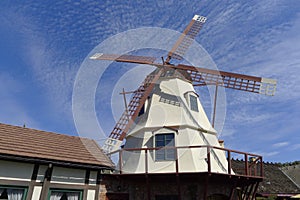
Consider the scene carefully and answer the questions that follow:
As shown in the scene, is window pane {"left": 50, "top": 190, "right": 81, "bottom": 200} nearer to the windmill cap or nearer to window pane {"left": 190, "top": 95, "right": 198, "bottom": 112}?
window pane {"left": 190, "top": 95, "right": 198, "bottom": 112}

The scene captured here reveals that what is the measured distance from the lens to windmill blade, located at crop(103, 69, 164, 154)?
11.4 m

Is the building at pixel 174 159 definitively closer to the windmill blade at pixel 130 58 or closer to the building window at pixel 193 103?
the building window at pixel 193 103

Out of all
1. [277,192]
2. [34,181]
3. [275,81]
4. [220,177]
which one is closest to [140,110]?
[220,177]

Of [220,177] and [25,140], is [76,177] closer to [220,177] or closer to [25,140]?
[25,140]

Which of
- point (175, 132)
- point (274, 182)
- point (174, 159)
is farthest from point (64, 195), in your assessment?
point (274, 182)

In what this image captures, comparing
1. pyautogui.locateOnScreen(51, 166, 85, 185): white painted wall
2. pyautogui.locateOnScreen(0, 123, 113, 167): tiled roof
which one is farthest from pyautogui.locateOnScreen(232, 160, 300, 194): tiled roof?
pyautogui.locateOnScreen(51, 166, 85, 185): white painted wall

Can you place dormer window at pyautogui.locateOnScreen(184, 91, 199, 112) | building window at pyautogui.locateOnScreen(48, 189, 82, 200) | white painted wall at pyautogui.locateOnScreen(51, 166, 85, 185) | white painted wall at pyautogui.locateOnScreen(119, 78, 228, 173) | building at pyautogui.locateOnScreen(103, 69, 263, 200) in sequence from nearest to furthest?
building window at pyautogui.locateOnScreen(48, 189, 82, 200), white painted wall at pyautogui.locateOnScreen(51, 166, 85, 185), building at pyautogui.locateOnScreen(103, 69, 263, 200), white painted wall at pyautogui.locateOnScreen(119, 78, 228, 173), dormer window at pyautogui.locateOnScreen(184, 91, 199, 112)

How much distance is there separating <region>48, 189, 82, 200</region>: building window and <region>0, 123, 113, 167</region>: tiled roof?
0.94 meters

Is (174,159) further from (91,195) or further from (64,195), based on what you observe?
(64,195)

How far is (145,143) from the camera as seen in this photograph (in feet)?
35.1

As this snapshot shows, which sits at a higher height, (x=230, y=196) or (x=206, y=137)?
(x=206, y=137)

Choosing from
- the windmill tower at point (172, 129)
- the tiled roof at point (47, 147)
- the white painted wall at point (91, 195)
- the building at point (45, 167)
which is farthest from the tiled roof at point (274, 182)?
the building at point (45, 167)

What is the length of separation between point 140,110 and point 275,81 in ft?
23.2

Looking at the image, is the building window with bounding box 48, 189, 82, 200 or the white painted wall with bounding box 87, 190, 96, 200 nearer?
the building window with bounding box 48, 189, 82, 200
